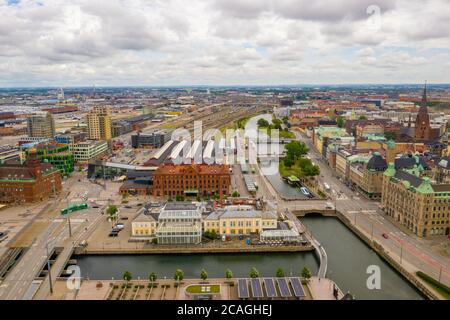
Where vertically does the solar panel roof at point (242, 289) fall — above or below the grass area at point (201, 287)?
above

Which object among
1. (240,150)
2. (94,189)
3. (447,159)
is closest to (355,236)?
(447,159)

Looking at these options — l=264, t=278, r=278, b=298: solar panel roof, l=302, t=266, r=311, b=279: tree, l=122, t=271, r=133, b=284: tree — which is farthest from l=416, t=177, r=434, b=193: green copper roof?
l=122, t=271, r=133, b=284: tree

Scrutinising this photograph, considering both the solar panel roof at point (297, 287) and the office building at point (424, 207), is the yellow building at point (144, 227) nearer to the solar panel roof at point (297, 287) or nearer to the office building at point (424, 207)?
the solar panel roof at point (297, 287)

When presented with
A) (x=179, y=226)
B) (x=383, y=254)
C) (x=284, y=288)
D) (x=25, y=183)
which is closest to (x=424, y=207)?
(x=383, y=254)

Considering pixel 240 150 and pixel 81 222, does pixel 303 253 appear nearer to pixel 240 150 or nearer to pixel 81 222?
pixel 81 222

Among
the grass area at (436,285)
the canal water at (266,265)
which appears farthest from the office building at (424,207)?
the grass area at (436,285)

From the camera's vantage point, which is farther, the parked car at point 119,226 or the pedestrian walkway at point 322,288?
the parked car at point 119,226

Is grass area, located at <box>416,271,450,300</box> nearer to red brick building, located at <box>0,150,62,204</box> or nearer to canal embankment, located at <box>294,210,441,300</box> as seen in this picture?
canal embankment, located at <box>294,210,441,300</box>
